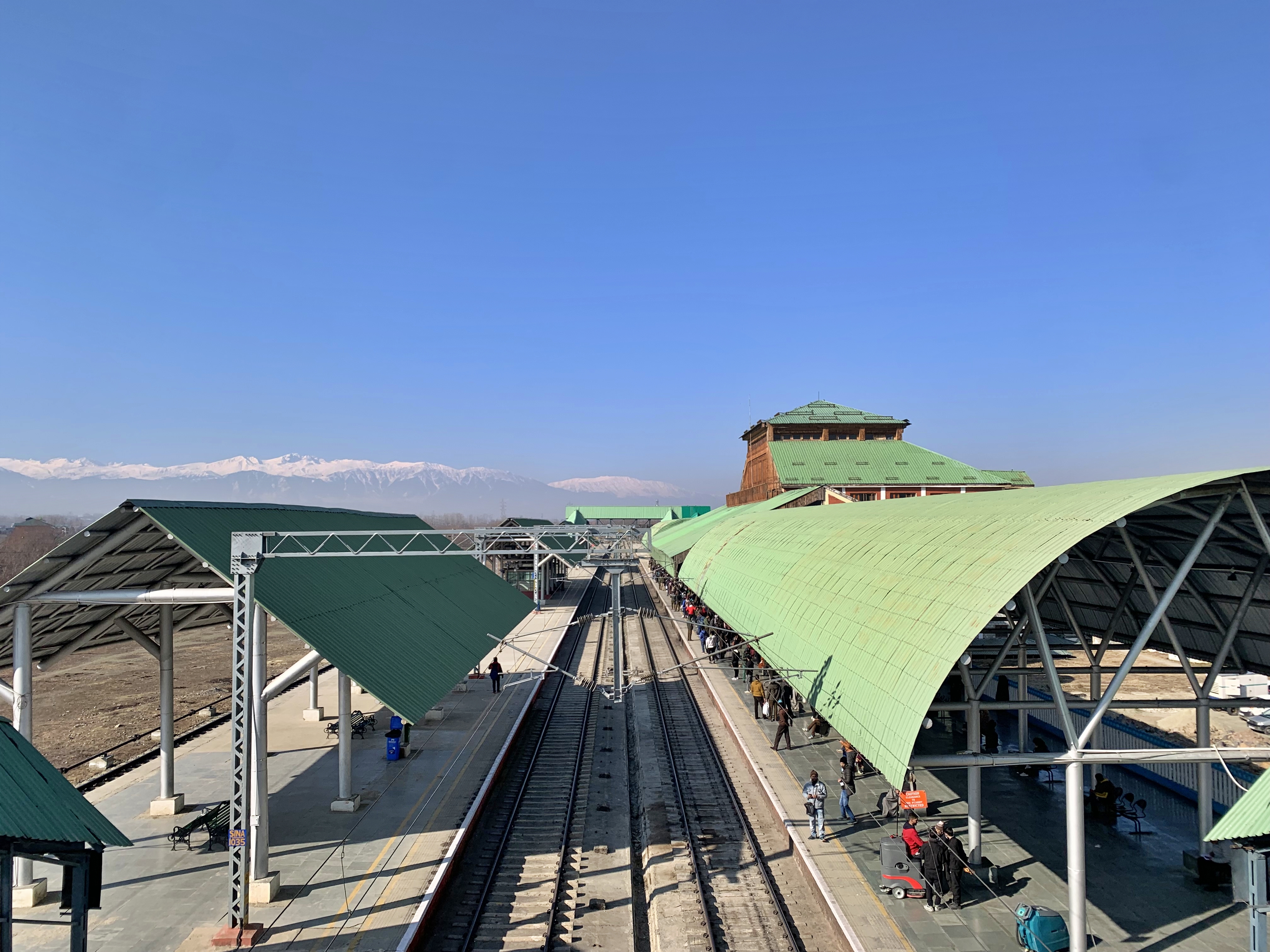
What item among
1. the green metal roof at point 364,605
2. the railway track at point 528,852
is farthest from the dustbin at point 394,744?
the railway track at point 528,852

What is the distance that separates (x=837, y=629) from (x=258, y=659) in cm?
1214

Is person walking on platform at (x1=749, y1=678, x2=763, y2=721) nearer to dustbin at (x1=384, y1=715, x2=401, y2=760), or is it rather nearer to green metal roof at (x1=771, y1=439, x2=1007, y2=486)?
dustbin at (x1=384, y1=715, x2=401, y2=760)

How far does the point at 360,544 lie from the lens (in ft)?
83.2

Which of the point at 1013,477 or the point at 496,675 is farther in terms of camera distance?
the point at 1013,477

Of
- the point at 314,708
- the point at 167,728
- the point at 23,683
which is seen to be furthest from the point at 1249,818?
the point at 314,708

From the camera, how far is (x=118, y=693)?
111ft

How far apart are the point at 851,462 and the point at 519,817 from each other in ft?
226

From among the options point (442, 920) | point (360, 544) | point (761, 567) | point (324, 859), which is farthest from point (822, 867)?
point (360, 544)

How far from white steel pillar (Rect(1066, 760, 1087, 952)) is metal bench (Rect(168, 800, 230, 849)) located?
15543mm

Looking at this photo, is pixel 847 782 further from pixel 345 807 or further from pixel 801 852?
pixel 345 807

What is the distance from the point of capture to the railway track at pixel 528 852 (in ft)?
41.0

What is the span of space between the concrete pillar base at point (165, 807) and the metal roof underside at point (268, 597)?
160 inches

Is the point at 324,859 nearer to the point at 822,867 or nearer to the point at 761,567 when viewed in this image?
the point at 822,867

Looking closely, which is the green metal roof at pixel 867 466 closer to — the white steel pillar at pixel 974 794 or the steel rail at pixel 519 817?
the steel rail at pixel 519 817
